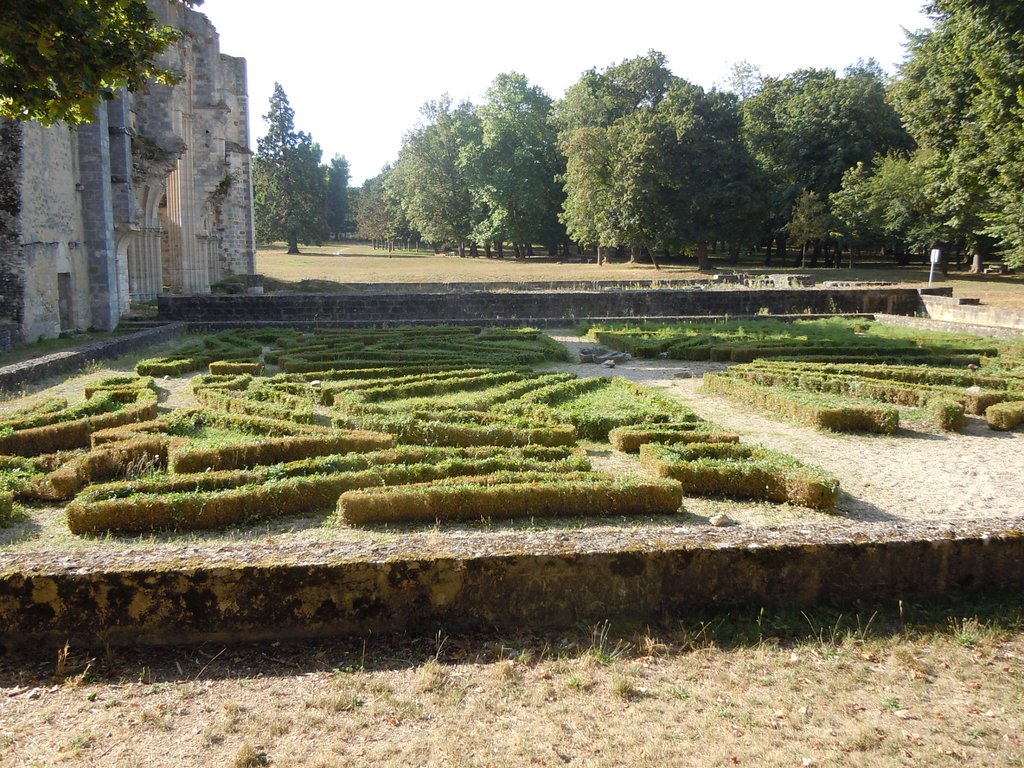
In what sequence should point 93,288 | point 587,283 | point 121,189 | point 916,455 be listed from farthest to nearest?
point 587,283 < point 121,189 < point 93,288 < point 916,455

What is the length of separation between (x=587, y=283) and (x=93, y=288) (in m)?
19.9

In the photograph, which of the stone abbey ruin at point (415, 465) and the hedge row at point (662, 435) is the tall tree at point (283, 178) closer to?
the stone abbey ruin at point (415, 465)

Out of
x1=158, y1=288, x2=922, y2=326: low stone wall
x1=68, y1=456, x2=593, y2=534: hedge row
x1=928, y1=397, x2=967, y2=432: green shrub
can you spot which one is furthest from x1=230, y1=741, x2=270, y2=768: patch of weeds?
x1=158, y1=288, x2=922, y2=326: low stone wall

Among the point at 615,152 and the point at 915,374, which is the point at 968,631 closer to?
the point at 915,374

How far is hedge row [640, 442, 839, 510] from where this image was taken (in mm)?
6871

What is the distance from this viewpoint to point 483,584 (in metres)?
4.81

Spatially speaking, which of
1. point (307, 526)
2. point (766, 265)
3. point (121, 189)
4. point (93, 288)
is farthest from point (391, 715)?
point (766, 265)

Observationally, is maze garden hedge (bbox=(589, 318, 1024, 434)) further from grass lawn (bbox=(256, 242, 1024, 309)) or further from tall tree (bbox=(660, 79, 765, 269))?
tall tree (bbox=(660, 79, 765, 269))

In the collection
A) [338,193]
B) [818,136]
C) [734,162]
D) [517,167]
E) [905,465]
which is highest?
[338,193]

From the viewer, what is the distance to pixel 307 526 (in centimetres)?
645

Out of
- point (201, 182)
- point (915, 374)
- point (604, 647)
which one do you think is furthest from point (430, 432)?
point (201, 182)

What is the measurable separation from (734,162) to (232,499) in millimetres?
45075

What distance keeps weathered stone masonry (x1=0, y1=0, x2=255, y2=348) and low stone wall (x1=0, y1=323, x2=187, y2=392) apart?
6.65 feet

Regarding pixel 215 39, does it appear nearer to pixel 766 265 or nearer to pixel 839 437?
pixel 839 437
